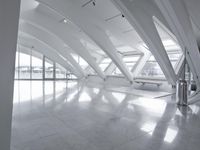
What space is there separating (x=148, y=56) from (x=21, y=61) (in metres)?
13.7

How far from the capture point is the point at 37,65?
52.9 feet

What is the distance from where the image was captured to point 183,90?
5.04 m

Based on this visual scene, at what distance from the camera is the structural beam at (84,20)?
668 cm

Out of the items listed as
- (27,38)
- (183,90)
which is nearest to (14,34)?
(183,90)

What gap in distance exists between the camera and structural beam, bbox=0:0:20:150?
1370 millimetres

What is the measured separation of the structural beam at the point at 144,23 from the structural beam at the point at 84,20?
2.70 meters

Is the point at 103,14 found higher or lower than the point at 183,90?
higher

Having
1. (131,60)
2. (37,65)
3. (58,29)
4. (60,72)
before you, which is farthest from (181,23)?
(37,65)

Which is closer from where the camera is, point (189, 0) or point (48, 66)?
point (189, 0)

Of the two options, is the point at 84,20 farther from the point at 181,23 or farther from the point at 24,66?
the point at 24,66

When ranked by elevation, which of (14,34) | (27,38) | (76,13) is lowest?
(14,34)

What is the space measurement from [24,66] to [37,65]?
1.38m

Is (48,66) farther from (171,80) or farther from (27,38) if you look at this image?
(171,80)

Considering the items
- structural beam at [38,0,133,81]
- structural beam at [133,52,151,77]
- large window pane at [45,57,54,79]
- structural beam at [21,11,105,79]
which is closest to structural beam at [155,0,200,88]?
structural beam at [38,0,133,81]
